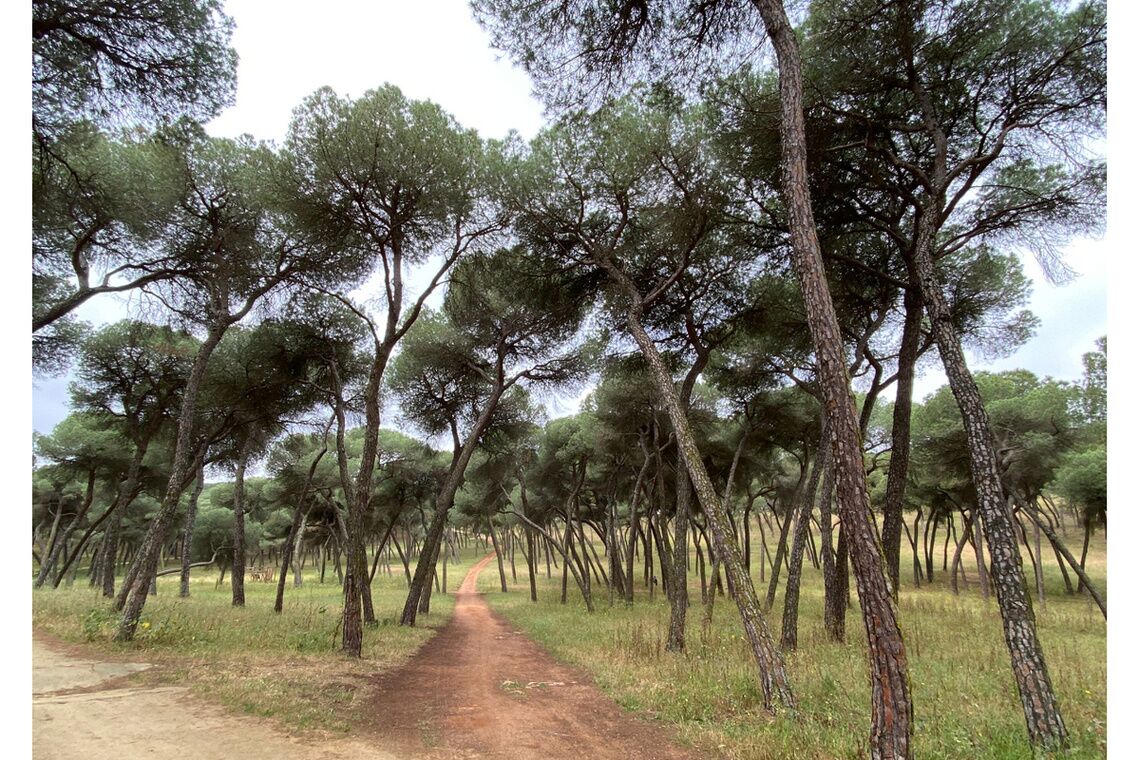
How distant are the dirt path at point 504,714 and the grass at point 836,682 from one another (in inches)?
16.9

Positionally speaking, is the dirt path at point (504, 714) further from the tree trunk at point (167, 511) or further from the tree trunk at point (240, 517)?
the tree trunk at point (240, 517)

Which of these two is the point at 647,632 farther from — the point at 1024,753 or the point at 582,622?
the point at 1024,753

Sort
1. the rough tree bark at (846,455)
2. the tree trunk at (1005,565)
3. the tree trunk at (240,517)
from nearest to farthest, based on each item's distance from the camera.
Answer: the rough tree bark at (846,455), the tree trunk at (1005,565), the tree trunk at (240,517)

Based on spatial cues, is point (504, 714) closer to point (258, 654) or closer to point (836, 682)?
point (836, 682)

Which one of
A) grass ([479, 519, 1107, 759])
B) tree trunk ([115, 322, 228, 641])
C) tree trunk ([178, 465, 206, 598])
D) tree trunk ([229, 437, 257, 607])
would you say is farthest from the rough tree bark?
tree trunk ([178, 465, 206, 598])

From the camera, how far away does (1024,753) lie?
443 centimetres

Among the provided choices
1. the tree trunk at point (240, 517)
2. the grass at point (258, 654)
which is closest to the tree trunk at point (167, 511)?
the grass at point (258, 654)

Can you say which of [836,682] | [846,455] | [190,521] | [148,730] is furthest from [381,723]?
[190,521]

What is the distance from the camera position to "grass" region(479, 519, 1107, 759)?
15.7ft

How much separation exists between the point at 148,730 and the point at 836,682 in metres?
7.59

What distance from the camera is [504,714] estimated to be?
20.2 ft

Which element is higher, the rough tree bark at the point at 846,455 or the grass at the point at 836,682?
the rough tree bark at the point at 846,455

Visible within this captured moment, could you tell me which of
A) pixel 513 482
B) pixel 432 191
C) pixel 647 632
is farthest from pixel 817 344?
pixel 513 482

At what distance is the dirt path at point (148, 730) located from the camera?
4207 mm
